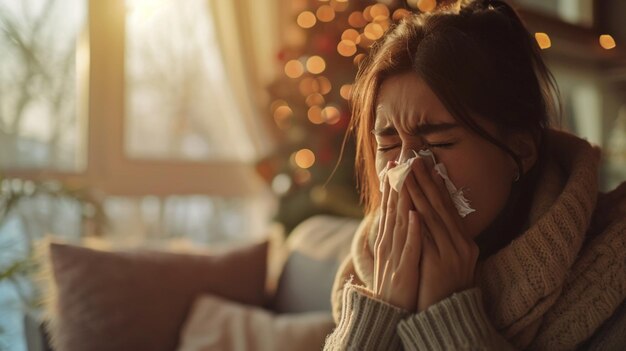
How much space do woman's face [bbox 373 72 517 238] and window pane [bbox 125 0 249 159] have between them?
2.20 meters

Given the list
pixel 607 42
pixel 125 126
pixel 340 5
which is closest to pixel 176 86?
pixel 125 126

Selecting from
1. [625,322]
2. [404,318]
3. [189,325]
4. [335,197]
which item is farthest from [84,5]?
[625,322]

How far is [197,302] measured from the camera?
2.15 metres

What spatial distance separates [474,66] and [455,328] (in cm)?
42

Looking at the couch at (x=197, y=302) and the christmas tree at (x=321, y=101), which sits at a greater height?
the christmas tree at (x=321, y=101)

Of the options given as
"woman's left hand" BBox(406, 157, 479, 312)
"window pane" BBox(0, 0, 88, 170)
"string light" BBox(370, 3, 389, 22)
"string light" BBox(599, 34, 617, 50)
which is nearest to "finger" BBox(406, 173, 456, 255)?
"woman's left hand" BBox(406, 157, 479, 312)

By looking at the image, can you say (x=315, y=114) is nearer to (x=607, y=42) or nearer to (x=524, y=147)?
(x=607, y=42)

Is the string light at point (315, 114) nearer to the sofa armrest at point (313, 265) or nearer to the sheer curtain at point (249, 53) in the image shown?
the sheer curtain at point (249, 53)

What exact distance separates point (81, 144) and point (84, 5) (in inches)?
23.7

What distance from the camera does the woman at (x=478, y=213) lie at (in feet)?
3.58

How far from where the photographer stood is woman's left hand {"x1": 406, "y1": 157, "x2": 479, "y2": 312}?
113 cm

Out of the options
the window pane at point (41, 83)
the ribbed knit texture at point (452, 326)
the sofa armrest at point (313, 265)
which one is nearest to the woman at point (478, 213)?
the ribbed knit texture at point (452, 326)

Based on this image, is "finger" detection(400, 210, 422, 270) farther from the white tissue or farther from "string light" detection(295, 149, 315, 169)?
"string light" detection(295, 149, 315, 169)

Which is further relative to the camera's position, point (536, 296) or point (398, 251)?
point (398, 251)
